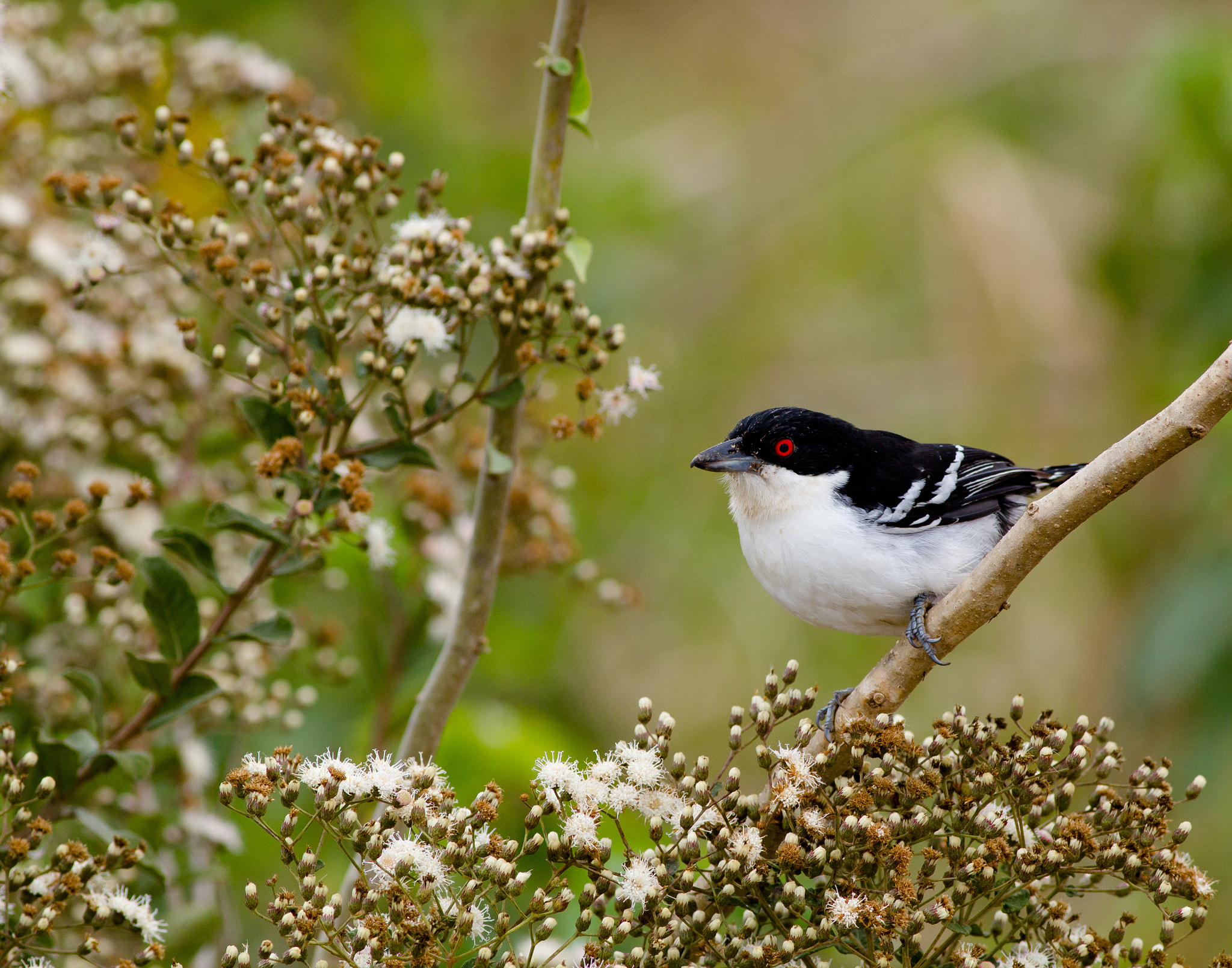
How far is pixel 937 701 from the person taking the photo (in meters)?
6.52

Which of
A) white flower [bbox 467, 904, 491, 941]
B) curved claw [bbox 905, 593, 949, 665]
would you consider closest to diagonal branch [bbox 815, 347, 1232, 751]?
curved claw [bbox 905, 593, 949, 665]

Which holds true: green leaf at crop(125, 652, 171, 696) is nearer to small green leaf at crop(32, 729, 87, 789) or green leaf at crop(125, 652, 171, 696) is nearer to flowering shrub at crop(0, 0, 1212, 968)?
flowering shrub at crop(0, 0, 1212, 968)

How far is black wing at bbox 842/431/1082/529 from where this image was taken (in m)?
3.18

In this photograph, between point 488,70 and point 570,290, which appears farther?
point 488,70

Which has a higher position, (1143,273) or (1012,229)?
(1012,229)

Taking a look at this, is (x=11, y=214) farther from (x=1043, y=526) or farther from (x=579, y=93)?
(x=1043, y=526)

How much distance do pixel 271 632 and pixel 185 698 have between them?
213mm

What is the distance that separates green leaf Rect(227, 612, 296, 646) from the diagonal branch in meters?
1.09

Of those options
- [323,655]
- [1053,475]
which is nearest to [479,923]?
[323,655]

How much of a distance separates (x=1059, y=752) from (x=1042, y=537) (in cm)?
44

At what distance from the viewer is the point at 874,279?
8.08 metres

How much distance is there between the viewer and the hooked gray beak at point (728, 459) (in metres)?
3.28

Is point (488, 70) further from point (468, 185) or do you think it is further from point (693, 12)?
point (468, 185)

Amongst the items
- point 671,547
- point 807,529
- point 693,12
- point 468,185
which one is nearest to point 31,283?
point 807,529
